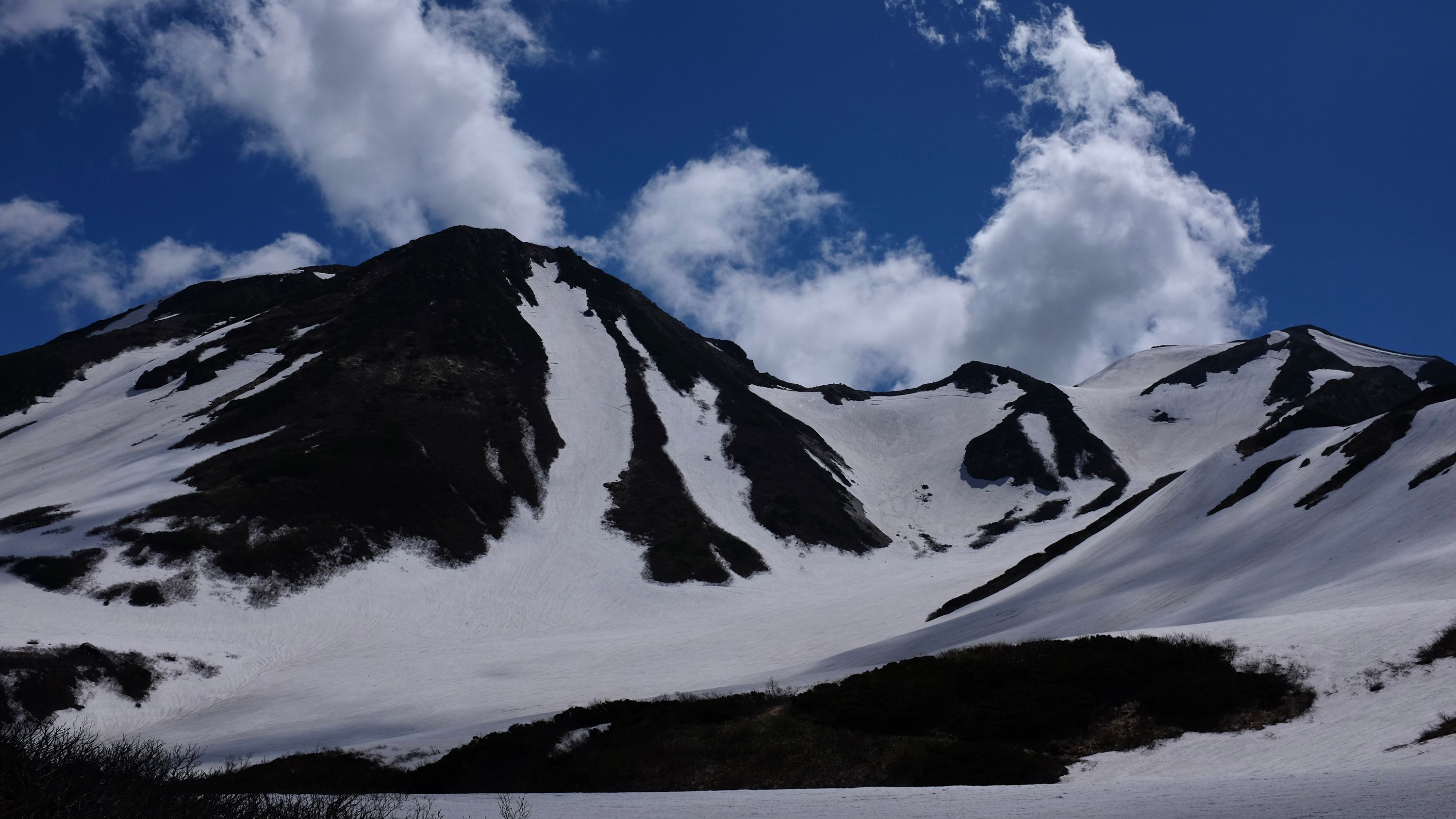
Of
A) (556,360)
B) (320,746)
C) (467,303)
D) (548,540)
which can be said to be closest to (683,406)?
(556,360)

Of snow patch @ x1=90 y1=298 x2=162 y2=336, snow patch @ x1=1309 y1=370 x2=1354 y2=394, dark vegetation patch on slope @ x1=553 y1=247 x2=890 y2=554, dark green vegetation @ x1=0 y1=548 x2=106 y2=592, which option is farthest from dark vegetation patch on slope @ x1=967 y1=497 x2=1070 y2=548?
snow patch @ x1=90 y1=298 x2=162 y2=336

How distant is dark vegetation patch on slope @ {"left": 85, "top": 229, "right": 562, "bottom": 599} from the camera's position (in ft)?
192

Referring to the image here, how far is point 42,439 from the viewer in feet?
272

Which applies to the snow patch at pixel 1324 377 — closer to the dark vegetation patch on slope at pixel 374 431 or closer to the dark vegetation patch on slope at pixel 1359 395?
the dark vegetation patch on slope at pixel 1359 395

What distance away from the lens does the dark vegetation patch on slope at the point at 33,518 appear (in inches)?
2158

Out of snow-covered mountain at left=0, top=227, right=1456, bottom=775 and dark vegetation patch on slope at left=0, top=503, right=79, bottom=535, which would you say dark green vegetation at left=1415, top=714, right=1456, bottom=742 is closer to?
snow-covered mountain at left=0, top=227, right=1456, bottom=775

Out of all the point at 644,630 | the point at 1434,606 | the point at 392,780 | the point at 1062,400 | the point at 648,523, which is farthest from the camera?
the point at 1062,400

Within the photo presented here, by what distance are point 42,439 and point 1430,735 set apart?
104090 millimetres

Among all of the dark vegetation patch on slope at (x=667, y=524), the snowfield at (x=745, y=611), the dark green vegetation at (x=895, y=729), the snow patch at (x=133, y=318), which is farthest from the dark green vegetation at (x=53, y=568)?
the snow patch at (x=133, y=318)

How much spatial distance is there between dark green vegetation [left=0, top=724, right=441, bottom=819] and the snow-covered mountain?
14.3 m

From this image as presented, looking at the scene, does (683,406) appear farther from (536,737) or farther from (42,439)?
(536,737)

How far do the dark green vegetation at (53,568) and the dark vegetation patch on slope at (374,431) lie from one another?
2.38 meters

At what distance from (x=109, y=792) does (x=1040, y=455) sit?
121749 millimetres

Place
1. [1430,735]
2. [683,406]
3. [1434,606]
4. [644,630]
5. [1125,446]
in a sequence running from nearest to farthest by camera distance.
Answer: [1430,735] → [1434,606] → [644,630] → [683,406] → [1125,446]
